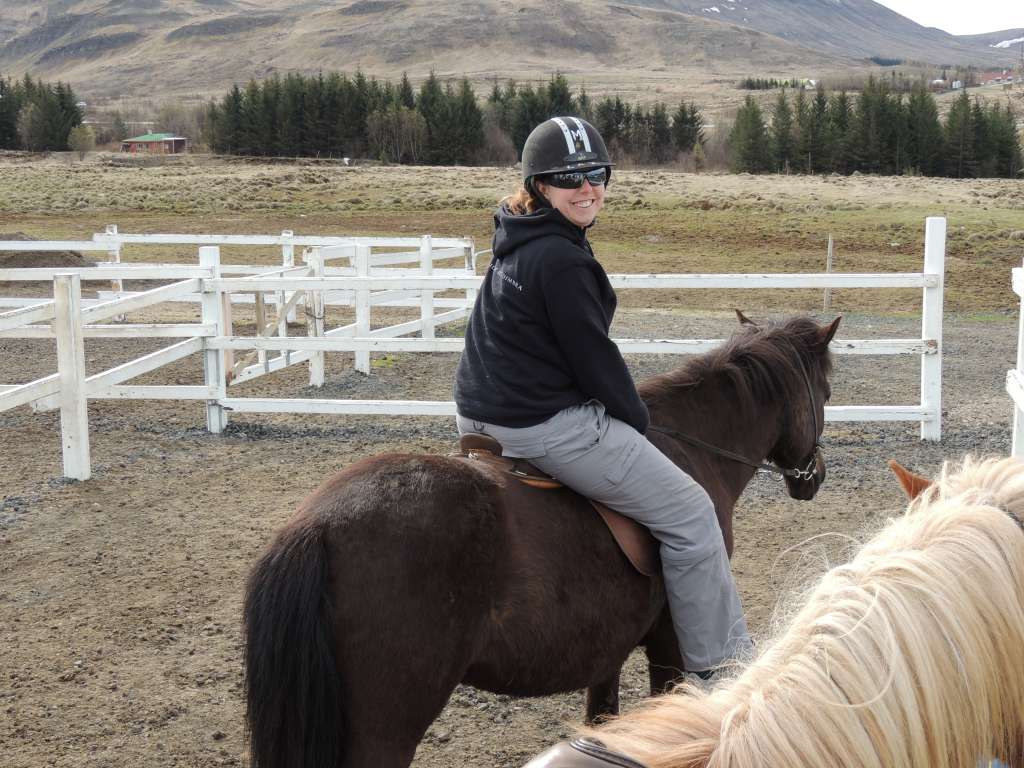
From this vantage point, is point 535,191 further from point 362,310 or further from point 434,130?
point 434,130

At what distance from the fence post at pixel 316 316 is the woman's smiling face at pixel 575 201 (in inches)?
302

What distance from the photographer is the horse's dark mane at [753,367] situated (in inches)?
150

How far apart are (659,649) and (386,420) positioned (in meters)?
6.30

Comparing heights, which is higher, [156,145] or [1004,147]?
[156,145]

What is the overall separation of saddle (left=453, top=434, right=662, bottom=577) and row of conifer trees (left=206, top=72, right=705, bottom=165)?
210ft

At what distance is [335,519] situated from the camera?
8.72 ft

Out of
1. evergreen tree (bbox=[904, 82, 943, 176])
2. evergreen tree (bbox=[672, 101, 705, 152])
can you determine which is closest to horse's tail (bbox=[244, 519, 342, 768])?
evergreen tree (bbox=[904, 82, 943, 176])

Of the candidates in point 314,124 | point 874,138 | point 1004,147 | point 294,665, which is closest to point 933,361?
point 294,665

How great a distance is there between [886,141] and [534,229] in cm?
5896

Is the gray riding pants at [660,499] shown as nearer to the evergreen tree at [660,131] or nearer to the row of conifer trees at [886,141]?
the row of conifer trees at [886,141]

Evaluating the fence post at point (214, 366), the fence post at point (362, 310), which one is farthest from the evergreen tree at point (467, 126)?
the fence post at point (214, 366)

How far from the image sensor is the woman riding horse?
3.01m

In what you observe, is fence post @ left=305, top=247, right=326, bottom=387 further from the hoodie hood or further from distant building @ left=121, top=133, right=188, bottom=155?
distant building @ left=121, top=133, right=188, bottom=155

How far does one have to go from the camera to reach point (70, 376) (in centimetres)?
734
